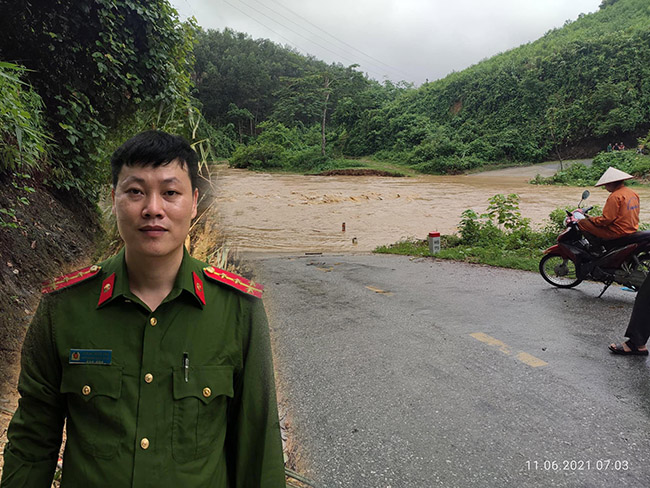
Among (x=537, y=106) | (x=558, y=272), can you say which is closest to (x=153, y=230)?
(x=558, y=272)

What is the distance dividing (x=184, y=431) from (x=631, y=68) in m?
36.9

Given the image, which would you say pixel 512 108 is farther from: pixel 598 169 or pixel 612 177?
pixel 612 177

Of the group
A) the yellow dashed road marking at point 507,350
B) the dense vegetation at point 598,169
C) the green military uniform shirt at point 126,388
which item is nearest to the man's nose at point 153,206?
the green military uniform shirt at point 126,388

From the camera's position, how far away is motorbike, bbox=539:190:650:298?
15.4ft

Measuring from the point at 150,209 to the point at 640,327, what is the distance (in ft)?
12.0

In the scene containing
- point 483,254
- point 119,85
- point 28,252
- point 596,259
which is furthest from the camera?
A: point 483,254

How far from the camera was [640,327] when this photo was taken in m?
3.25

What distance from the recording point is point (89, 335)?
101 cm

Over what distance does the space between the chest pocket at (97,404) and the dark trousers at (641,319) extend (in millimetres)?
3636

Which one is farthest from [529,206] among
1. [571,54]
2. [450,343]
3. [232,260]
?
[571,54]

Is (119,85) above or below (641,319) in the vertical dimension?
above

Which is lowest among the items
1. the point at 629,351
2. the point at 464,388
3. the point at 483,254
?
the point at 464,388

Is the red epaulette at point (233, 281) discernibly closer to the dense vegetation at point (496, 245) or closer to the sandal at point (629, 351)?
the sandal at point (629, 351)

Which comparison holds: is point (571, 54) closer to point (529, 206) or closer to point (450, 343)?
point (529, 206)
